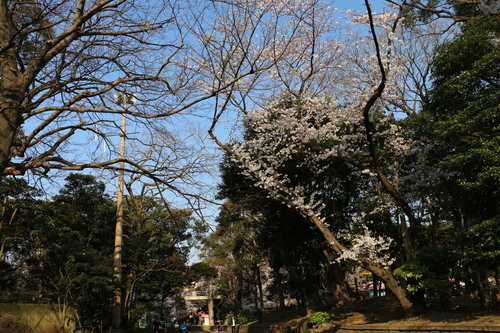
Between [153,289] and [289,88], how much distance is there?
16079 mm

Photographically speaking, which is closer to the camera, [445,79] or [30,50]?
[30,50]

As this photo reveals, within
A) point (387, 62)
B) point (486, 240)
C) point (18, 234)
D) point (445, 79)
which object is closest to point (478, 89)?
point (445, 79)

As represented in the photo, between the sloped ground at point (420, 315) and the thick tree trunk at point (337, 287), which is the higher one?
the thick tree trunk at point (337, 287)

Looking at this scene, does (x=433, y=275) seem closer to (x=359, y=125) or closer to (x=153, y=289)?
(x=359, y=125)

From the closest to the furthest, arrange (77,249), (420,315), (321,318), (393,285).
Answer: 1. (420,315)
2. (393,285)
3. (77,249)
4. (321,318)

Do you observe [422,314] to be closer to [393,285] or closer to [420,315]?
[420,315]

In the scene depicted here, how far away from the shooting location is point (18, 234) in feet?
58.5

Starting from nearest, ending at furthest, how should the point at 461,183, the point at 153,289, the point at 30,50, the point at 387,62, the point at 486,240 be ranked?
the point at 30,50 → the point at 486,240 → the point at 461,183 → the point at 387,62 → the point at 153,289

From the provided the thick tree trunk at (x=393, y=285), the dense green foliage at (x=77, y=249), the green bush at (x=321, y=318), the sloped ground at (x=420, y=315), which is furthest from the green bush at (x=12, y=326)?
the thick tree trunk at (x=393, y=285)

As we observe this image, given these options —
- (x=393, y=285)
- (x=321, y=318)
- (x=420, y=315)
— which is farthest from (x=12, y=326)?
(x=420, y=315)

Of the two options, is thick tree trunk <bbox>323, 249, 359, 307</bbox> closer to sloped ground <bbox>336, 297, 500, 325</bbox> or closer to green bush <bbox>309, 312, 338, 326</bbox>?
sloped ground <bbox>336, 297, 500, 325</bbox>

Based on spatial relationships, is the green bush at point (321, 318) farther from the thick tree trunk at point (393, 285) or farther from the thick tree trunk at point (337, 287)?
the thick tree trunk at point (393, 285)

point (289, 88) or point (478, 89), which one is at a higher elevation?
point (289, 88)

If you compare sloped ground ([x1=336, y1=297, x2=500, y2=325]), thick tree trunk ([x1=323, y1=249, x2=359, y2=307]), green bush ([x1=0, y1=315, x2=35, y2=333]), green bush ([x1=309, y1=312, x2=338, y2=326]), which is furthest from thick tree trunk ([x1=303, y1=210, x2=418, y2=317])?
green bush ([x1=0, y1=315, x2=35, y2=333])
